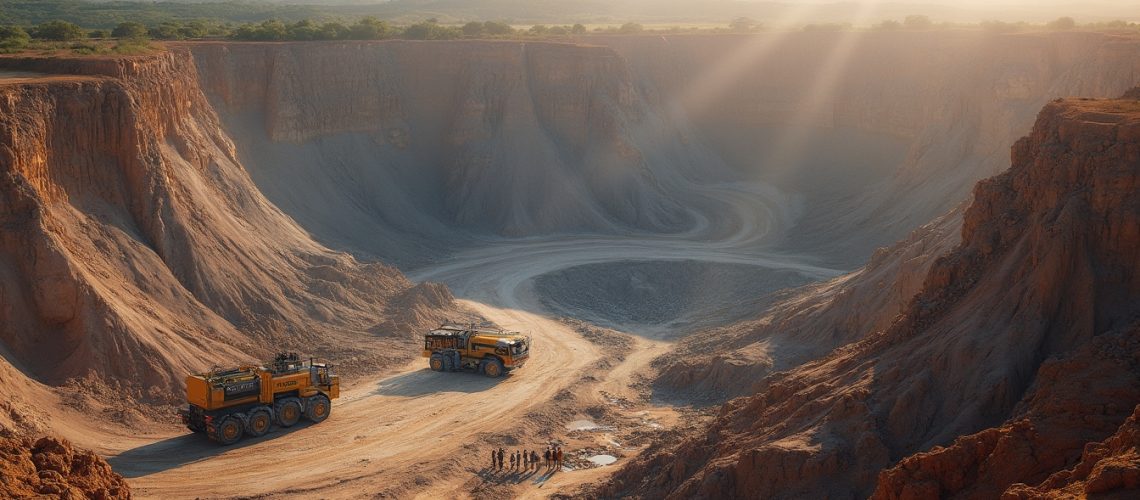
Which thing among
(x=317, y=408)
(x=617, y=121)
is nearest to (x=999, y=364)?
(x=317, y=408)

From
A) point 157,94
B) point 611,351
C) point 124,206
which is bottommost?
point 611,351

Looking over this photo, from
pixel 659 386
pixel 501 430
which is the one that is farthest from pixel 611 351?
pixel 501 430

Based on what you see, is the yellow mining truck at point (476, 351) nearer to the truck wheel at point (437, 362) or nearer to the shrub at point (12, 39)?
the truck wheel at point (437, 362)

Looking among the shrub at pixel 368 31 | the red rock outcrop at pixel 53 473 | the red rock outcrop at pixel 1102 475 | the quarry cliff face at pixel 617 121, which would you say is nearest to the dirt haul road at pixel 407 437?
the red rock outcrop at pixel 53 473

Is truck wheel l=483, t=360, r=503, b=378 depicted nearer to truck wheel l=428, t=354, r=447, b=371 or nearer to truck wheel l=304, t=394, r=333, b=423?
truck wheel l=428, t=354, r=447, b=371

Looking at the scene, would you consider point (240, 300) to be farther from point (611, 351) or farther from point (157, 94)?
point (611, 351)

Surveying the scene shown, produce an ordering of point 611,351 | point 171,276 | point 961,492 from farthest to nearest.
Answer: point 611,351 < point 171,276 < point 961,492
